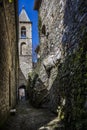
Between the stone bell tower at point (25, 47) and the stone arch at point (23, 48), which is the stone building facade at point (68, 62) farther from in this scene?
the stone arch at point (23, 48)

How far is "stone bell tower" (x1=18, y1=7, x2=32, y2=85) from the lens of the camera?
96.5ft

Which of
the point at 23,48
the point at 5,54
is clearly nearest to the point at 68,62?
the point at 5,54

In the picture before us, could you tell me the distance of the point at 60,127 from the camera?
6.70 metres

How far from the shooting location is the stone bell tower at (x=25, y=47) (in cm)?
2942

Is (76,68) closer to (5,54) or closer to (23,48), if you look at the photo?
(5,54)

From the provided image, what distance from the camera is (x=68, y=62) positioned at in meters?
7.54

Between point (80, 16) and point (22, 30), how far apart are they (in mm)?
28270

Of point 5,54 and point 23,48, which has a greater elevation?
point 23,48

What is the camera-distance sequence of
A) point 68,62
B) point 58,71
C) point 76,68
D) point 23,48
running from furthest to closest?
1. point 23,48
2. point 58,71
3. point 68,62
4. point 76,68

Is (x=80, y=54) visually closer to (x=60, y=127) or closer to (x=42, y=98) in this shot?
(x=60, y=127)

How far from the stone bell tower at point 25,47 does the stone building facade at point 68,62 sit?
1655 cm

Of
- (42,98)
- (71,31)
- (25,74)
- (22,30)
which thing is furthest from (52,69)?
(22,30)

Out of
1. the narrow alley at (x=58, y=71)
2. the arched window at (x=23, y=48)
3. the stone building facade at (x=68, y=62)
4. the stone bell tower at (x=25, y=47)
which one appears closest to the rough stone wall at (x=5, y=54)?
the narrow alley at (x=58, y=71)

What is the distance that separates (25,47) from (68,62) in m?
25.5
